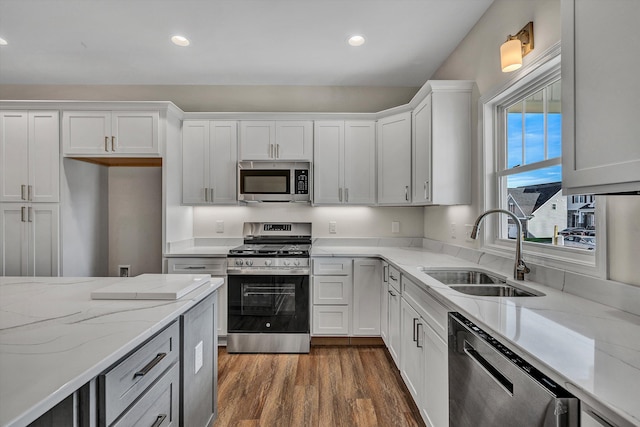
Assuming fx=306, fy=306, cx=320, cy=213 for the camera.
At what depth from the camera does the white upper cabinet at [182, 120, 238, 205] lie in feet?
10.6

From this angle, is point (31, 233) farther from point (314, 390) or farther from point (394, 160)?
point (394, 160)

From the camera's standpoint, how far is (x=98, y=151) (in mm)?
2953

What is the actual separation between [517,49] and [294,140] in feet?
6.79

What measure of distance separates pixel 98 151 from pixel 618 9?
3.64 metres

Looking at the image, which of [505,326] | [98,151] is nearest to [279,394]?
[505,326]

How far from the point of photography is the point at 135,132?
2967 millimetres

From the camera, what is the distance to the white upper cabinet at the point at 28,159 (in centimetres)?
289

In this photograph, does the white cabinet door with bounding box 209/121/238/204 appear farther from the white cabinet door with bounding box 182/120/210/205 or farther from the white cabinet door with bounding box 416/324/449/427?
the white cabinet door with bounding box 416/324/449/427

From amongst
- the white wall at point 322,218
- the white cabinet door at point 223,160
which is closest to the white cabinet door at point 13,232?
the white wall at point 322,218

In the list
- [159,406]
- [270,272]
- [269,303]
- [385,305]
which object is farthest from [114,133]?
[385,305]

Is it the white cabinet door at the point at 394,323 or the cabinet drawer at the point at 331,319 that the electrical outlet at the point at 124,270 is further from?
the white cabinet door at the point at 394,323

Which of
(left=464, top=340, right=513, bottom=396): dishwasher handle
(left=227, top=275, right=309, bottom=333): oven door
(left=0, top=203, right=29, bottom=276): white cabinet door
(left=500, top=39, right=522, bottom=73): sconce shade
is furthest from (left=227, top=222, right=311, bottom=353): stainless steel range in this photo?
(left=500, top=39, right=522, bottom=73): sconce shade

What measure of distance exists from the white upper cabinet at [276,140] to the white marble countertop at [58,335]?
77.6 inches

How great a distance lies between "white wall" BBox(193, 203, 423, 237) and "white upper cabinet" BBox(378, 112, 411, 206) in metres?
0.40
